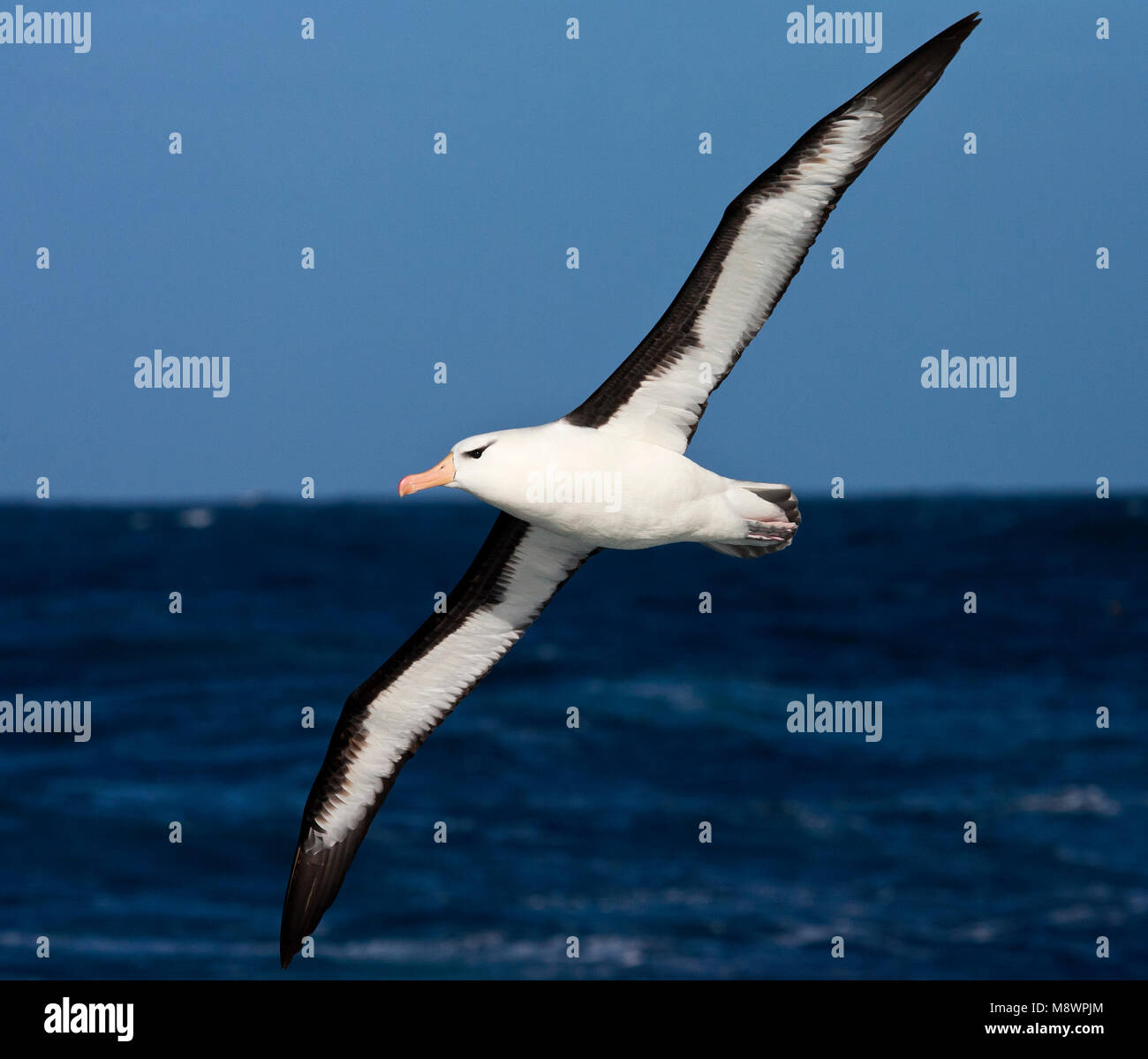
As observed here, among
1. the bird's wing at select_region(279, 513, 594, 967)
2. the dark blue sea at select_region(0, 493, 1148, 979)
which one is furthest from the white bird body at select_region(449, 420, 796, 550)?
the dark blue sea at select_region(0, 493, 1148, 979)

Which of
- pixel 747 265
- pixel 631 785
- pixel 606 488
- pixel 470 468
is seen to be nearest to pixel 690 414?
pixel 606 488

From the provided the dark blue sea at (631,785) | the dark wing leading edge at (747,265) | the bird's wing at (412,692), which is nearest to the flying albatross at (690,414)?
the dark wing leading edge at (747,265)

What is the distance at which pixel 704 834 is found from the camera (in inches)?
1081

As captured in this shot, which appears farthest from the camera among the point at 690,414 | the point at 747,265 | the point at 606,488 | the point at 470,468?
the point at 690,414

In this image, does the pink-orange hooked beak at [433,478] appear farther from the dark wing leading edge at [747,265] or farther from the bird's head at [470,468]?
the dark wing leading edge at [747,265]

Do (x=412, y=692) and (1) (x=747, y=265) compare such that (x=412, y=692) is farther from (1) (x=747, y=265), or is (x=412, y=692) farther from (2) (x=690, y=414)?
(1) (x=747, y=265)

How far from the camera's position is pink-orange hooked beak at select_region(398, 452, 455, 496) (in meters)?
8.77

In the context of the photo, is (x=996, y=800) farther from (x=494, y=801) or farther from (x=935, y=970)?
(x=494, y=801)

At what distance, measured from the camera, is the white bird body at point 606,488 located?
877 centimetres

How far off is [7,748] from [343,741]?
2412 cm

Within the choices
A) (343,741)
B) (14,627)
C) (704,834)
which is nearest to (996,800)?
(704,834)

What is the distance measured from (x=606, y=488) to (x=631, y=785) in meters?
21.9

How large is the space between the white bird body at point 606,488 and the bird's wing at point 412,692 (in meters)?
1.33

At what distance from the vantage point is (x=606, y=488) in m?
8.97
